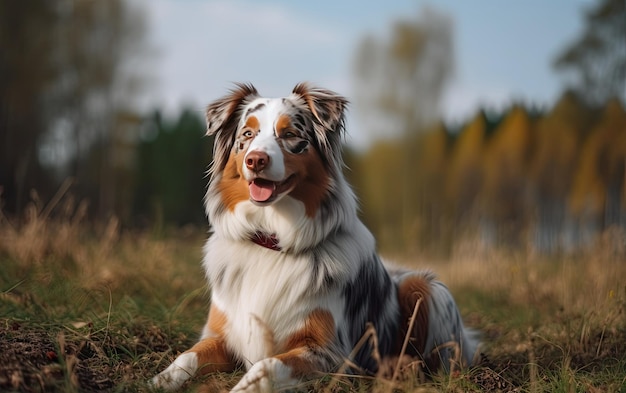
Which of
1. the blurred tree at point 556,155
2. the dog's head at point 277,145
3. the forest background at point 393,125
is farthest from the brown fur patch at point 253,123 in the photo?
the blurred tree at point 556,155

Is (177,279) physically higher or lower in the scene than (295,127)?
lower

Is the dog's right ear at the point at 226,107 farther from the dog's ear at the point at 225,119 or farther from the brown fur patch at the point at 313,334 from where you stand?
the brown fur patch at the point at 313,334

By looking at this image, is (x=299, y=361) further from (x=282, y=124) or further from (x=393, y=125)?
(x=393, y=125)

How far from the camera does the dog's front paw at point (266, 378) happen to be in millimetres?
3174

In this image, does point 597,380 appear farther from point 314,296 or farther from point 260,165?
point 260,165

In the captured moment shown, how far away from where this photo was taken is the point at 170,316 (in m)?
4.82

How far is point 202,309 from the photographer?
598 cm

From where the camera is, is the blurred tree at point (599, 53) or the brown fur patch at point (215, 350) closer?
the brown fur patch at point (215, 350)

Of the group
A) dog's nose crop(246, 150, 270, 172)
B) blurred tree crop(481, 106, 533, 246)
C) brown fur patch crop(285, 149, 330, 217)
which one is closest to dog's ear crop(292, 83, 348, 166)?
brown fur patch crop(285, 149, 330, 217)

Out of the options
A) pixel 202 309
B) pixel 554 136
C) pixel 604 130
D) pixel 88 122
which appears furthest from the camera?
pixel 88 122

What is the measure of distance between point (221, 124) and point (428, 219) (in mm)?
17170

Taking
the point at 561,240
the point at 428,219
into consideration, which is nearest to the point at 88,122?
the point at 428,219

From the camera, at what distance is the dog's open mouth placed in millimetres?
3711

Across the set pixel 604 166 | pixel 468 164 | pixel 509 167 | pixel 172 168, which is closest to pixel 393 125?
pixel 468 164
